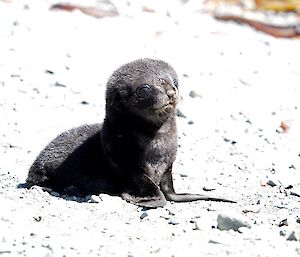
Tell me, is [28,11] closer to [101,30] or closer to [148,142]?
[101,30]

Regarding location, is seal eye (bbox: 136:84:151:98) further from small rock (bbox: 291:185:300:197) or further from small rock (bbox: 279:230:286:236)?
small rock (bbox: 291:185:300:197)

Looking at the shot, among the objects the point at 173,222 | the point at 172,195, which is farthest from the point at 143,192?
the point at 173,222

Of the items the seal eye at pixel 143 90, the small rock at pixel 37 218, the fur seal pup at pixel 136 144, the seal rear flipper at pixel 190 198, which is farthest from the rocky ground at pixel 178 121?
the seal eye at pixel 143 90

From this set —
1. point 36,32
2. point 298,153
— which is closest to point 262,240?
point 298,153

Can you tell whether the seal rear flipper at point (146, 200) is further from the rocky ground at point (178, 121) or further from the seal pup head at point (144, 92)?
the seal pup head at point (144, 92)

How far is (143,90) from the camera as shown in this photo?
22.5 ft

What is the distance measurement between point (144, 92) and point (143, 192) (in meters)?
0.74

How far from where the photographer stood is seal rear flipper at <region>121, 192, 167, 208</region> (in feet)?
22.2

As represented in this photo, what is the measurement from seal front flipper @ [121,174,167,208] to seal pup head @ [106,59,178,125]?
1.47ft

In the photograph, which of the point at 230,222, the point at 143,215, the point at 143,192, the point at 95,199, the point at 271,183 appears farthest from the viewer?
the point at 271,183

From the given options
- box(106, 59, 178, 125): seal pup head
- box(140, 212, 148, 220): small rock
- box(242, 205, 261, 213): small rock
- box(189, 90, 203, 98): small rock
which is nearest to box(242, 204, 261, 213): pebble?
box(242, 205, 261, 213): small rock

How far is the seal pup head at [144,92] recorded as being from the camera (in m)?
6.82

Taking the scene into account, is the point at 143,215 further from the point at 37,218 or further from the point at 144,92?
the point at 144,92

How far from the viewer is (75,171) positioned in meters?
7.30
